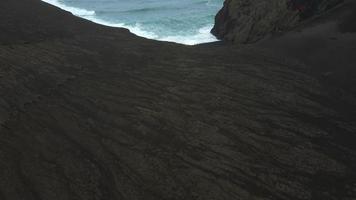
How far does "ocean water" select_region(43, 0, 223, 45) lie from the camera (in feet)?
110

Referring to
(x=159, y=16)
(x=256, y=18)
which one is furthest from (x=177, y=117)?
(x=159, y=16)

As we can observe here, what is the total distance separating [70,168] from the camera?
379 inches

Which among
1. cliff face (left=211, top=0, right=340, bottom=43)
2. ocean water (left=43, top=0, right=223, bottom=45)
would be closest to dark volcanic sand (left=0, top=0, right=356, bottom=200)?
cliff face (left=211, top=0, right=340, bottom=43)

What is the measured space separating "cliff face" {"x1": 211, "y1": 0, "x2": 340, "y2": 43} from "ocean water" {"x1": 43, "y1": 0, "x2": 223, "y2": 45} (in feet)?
6.76

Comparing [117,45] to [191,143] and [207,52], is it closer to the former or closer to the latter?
[207,52]

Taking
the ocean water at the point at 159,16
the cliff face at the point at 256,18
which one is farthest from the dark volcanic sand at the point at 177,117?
the ocean water at the point at 159,16

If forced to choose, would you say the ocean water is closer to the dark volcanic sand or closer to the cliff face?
the cliff face

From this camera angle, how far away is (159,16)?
4172 cm

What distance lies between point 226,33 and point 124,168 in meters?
19.2

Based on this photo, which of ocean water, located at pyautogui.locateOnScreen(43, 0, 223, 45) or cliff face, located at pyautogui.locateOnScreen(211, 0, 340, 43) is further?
ocean water, located at pyautogui.locateOnScreen(43, 0, 223, 45)

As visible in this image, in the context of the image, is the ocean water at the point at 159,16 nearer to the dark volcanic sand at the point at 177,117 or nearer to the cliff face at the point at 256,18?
the cliff face at the point at 256,18

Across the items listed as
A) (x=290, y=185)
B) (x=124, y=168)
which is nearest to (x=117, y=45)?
(x=124, y=168)

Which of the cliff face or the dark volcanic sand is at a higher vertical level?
the cliff face

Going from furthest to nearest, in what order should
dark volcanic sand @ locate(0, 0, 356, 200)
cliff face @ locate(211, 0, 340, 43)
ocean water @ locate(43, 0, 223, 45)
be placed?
ocean water @ locate(43, 0, 223, 45)
cliff face @ locate(211, 0, 340, 43)
dark volcanic sand @ locate(0, 0, 356, 200)
